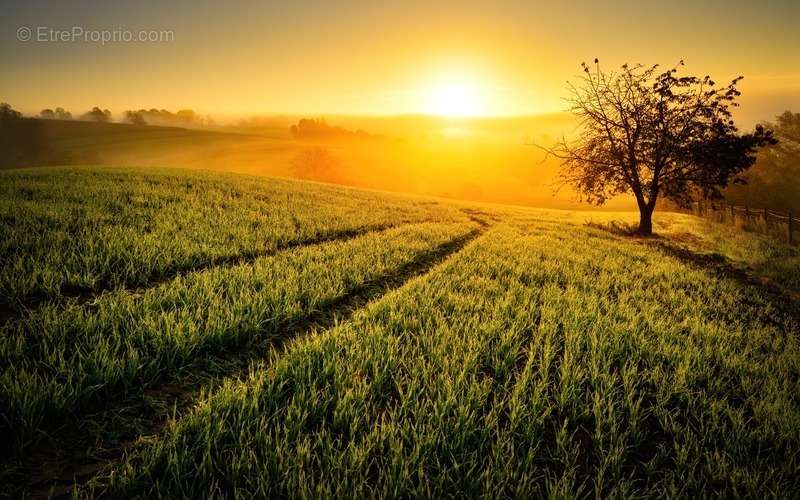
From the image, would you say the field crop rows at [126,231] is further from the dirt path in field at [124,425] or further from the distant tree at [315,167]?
the distant tree at [315,167]

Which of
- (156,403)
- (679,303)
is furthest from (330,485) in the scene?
(679,303)

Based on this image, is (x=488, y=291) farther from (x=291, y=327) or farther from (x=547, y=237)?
(x=547, y=237)

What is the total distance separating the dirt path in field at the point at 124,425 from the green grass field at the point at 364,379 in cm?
2

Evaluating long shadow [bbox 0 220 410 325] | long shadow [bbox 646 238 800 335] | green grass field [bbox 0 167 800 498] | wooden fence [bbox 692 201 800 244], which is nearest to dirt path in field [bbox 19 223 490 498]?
green grass field [bbox 0 167 800 498]

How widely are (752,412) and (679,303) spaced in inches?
159

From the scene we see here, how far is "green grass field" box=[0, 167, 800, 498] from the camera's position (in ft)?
7.49

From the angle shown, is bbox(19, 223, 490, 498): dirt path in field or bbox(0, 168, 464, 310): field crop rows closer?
bbox(19, 223, 490, 498): dirt path in field

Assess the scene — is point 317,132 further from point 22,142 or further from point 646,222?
point 646,222

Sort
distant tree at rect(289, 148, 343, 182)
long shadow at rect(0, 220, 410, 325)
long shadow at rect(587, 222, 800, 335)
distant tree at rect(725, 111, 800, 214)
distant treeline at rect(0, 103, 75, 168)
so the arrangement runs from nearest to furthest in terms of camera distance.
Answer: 1. long shadow at rect(0, 220, 410, 325)
2. long shadow at rect(587, 222, 800, 335)
3. distant tree at rect(725, 111, 800, 214)
4. distant treeline at rect(0, 103, 75, 168)
5. distant tree at rect(289, 148, 343, 182)

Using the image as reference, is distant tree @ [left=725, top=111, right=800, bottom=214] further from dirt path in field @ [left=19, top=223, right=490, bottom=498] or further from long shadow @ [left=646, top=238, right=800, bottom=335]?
dirt path in field @ [left=19, top=223, right=490, bottom=498]

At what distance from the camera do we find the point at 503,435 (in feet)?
8.66

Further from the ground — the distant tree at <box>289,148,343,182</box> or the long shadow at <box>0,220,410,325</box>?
the distant tree at <box>289,148,343,182</box>

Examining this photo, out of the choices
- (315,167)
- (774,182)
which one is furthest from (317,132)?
(774,182)

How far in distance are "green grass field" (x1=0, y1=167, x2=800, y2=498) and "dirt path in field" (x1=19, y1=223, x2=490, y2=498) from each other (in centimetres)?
2
